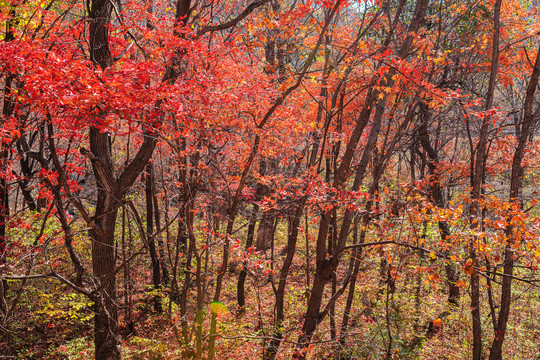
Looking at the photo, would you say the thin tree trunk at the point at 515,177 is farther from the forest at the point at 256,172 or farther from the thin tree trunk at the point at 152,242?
the thin tree trunk at the point at 152,242

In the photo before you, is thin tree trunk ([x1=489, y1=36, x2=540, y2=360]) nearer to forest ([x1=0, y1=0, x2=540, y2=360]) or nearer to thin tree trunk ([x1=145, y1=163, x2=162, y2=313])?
forest ([x1=0, y1=0, x2=540, y2=360])

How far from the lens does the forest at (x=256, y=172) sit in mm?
5648

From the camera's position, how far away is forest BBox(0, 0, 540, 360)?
565 cm

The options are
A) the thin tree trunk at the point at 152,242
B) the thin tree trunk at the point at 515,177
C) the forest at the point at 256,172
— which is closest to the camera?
the forest at the point at 256,172

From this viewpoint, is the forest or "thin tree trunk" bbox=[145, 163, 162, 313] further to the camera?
"thin tree trunk" bbox=[145, 163, 162, 313]

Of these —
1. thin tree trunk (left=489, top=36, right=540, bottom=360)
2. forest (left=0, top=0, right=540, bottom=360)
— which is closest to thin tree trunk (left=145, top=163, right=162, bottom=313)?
forest (left=0, top=0, right=540, bottom=360)

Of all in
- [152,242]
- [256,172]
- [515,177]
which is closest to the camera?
[515,177]

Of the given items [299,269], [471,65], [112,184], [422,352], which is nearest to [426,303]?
[422,352]

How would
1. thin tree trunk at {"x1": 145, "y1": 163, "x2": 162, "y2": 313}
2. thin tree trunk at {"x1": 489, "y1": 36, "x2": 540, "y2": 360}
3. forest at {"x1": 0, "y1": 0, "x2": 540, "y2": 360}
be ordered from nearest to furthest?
forest at {"x1": 0, "y1": 0, "x2": 540, "y2": 360}, thin tree trunk at {"x1": 489, "y1": 36, "x2": 540, "y2": 360}, thin tree trunk at {"x1": 145, "y1": 163, "x2": 162, "y2": 313}

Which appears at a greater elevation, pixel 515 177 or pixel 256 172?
pixel 515 177

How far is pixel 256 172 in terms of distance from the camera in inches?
398

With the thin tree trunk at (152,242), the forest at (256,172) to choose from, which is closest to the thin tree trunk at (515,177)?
the forest at (256,172)

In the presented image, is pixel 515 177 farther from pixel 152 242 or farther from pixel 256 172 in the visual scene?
pixel 152 242

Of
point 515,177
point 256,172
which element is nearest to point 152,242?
point 256,172
